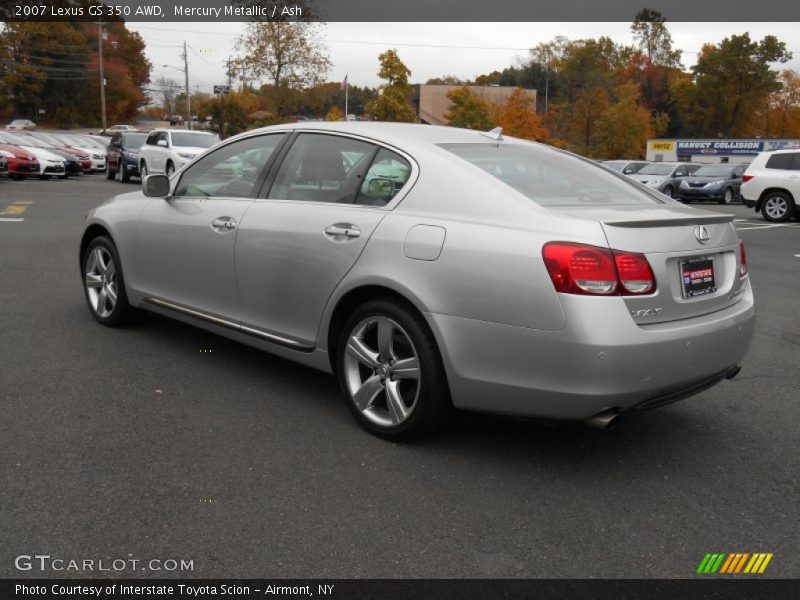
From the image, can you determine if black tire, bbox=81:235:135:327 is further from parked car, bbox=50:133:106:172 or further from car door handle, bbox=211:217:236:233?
parked car, bbox=50:133:106:172

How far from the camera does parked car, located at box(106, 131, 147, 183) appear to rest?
26.1m

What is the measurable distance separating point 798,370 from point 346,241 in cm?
347

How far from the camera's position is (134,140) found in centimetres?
2728

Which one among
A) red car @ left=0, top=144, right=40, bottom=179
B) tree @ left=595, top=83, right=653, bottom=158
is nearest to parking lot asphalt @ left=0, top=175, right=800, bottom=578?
red car @ left=0, top=144, right=40, bottom=179

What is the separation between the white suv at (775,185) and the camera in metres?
19.4

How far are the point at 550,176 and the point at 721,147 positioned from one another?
51.1 meters

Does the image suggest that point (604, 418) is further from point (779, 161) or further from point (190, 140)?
point (190, 140)

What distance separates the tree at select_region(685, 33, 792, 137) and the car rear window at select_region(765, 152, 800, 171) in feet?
187

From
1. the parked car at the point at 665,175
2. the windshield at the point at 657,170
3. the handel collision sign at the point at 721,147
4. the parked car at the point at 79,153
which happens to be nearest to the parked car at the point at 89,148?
the parked car at the point at 79,153

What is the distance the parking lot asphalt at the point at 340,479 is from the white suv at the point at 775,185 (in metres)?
15.8

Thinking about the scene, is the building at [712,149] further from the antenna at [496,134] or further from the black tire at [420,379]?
the black tire at [420,379]

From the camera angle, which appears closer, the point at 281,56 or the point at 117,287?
the point at 117,287

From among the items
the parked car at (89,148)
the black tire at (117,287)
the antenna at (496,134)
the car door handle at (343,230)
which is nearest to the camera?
the car door handle at (343,230)

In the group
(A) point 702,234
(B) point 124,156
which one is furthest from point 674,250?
(B) point 124,156
